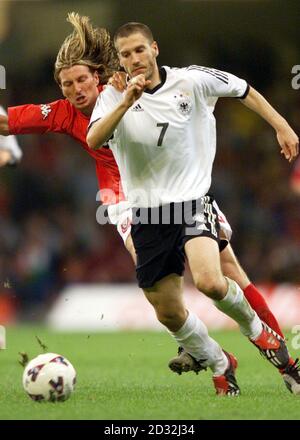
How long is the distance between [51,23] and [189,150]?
1030 cm

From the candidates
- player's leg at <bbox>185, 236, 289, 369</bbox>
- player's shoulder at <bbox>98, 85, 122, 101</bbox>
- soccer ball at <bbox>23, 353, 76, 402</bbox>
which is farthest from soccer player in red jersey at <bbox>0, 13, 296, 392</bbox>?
soccer ball at <bbox>23, 353, 76, 402</bbox>

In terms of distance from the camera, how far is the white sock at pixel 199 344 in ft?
20.6

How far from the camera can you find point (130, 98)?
558cm

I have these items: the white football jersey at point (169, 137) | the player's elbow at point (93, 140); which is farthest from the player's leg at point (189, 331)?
the player's elbow at point (93, 140)

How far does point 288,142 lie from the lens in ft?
20.0

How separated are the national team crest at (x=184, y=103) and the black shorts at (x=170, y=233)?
1.77 ft

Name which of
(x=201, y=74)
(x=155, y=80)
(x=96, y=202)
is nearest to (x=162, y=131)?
(x=155, y=80)

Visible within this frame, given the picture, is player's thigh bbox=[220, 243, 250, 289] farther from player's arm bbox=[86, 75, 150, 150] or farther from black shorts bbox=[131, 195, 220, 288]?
player's arm bbox=[86, 75, 150, 150]

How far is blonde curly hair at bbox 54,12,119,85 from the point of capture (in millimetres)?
6914

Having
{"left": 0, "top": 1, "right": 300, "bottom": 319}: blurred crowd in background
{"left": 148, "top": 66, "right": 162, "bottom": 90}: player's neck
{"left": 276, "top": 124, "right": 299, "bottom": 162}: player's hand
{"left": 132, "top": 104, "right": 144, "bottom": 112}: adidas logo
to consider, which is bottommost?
{"left": 0, "top": 1, "right": 300, "bottom": 319}: blurred crowd in background

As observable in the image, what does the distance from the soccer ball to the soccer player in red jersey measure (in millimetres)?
1237

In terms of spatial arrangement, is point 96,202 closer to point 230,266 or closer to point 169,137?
point 230,266

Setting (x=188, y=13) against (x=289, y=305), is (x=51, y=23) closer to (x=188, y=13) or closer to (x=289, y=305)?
(x=188, y=13)

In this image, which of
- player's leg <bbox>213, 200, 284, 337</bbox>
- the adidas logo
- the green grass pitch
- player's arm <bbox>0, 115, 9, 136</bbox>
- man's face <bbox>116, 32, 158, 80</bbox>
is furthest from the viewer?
player's arm <bbox>0, 115, 9, 136</bbox>
